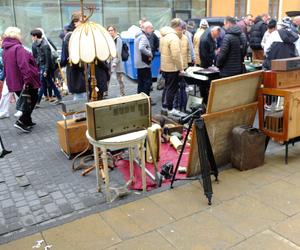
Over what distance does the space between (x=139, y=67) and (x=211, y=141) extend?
3767mm

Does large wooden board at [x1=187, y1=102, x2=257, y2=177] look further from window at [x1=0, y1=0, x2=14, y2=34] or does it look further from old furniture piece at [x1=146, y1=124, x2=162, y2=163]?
window at [x1=0, y1=0, x2=14, y2=34]

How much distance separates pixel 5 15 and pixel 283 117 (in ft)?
37.6

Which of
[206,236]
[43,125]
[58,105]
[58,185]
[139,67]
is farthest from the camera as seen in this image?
[58,105]

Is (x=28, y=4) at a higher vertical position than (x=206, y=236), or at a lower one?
higher

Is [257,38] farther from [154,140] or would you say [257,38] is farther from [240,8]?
[240,8]

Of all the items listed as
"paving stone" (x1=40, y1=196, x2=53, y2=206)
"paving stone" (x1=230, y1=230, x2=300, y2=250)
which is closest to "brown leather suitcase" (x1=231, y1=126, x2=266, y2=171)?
"paving stone" (x1=230, y1=230, x2=300, y2=250)

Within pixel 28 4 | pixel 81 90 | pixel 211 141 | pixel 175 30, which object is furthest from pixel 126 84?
pixel 211 141

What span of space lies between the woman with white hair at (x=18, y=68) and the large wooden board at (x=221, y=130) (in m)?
3.50

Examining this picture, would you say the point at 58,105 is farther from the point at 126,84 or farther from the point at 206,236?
the point at 206,236

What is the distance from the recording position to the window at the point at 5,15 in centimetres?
1292

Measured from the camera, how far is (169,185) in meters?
4.14

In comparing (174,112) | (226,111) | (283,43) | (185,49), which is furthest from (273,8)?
(226,111)

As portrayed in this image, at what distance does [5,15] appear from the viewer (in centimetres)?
1300

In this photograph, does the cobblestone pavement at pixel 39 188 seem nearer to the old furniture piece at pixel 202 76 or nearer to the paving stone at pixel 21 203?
the paving stone at pixel 21 203
